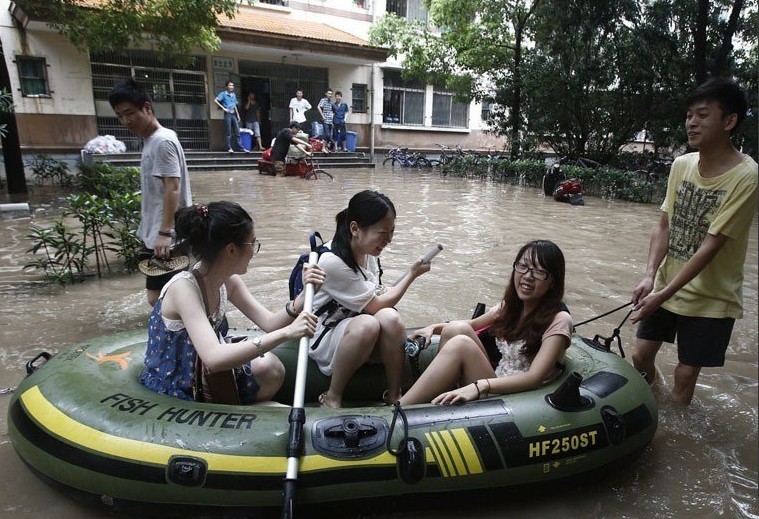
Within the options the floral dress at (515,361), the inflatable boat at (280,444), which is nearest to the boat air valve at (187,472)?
the inflatable boat at (280,444)

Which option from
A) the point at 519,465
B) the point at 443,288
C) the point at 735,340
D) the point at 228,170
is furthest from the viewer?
the point at 228,170

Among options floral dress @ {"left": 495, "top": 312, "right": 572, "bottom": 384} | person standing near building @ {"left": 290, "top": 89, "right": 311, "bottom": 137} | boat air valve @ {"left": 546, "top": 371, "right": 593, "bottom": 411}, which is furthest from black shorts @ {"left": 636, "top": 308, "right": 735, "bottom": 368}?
person standing near building @ {"left": 290, "top": 89, "right": 311, "bottom": 137}

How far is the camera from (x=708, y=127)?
2.37m

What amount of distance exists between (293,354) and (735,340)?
331cm

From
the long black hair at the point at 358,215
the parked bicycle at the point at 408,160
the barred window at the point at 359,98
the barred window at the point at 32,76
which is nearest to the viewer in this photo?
the long black hair at the point at 358,215

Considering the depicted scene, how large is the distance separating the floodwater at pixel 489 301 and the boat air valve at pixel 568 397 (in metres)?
0.36

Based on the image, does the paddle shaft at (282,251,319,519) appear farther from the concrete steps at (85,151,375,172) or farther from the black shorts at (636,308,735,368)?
the concrete steps at (85,151,375,172)

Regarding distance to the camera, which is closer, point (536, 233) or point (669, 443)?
point (669, 443)

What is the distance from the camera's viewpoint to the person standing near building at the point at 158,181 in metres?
3.20

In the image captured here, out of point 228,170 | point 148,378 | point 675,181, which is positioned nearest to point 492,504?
point 148,378

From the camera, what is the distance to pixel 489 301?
489 cm

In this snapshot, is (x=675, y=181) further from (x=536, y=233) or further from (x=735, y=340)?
(x=536, y=233)

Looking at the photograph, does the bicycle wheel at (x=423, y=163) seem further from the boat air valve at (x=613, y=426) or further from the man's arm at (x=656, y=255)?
the boat air valve at (x=613, y=426)

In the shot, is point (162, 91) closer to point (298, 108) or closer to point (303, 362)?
point (298, 108)
